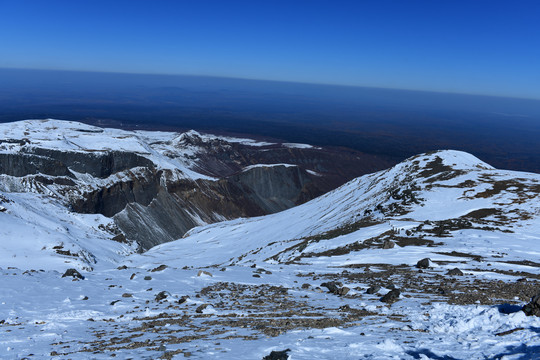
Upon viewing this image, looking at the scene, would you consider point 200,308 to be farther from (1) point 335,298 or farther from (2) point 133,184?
(2) point 133,184

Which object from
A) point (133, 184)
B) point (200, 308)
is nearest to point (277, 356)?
point (200, 308)

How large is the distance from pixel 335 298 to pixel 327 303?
0.92 meters

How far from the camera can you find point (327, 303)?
14.0 metres

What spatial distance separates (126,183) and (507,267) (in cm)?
10385

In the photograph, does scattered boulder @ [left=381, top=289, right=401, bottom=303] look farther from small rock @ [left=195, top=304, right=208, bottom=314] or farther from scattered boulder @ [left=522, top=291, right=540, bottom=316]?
small rock @ [left=195, top=304, right=208, bottom=314]

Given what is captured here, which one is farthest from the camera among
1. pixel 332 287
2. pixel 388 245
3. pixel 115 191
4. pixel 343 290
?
pixel 115 191

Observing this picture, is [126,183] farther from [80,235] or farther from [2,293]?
[2,293]

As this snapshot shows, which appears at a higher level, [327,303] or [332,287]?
[327,303]

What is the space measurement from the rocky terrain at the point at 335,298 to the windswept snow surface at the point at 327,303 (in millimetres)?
54

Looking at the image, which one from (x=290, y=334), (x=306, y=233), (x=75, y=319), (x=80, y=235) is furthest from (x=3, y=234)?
(x=290, y=334)

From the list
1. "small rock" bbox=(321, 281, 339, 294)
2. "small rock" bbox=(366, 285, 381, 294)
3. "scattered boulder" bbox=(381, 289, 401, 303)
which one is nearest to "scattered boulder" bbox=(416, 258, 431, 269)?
"small rock" bbox=(366, 285, 381, 294)

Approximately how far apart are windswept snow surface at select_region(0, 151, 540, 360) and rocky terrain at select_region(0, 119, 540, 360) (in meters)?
0.05

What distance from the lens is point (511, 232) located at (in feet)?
91.7

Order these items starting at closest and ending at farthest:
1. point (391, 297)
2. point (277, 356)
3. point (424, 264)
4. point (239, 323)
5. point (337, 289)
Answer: point (277, 356) < point (239, 323) < point (391, 297) < point (337, 289) < point (424, 264)
